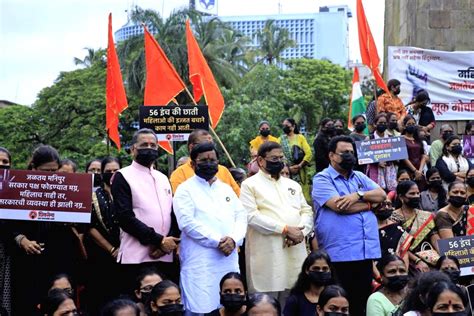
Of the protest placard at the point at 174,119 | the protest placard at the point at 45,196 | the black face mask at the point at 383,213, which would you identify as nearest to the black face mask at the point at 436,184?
the black face mask at the point at 383,213

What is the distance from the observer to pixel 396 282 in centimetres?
725

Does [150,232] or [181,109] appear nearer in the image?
[150,232]

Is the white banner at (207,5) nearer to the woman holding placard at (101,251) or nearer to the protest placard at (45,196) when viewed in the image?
the woman holding placard at (101,251)

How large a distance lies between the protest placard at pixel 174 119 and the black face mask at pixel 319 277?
11.3 feet

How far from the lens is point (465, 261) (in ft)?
26.4

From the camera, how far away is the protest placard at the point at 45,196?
7125mm

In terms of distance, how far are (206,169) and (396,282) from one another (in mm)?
1872

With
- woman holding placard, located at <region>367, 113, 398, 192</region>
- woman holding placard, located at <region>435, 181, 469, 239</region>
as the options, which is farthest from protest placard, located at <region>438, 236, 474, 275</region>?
woman holding placard, located at <region>367, 113, 398, 192</region>

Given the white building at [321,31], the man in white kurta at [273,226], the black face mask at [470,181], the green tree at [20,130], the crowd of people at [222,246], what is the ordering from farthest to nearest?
the white building at [321,31] < the green tree at [20,130] < the black face mask at [470,181] < the man in white kurta at [273,226] < the crowd of people at [222,246]

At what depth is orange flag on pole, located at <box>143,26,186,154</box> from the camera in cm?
1108

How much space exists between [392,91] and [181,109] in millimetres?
4951

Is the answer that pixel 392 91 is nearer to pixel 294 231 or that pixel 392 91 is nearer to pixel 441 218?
pixel 441 218

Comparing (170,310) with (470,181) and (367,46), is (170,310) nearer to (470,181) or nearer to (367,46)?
(470,181)

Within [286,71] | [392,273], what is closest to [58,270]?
[392,273]
